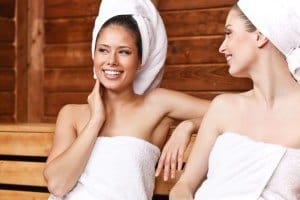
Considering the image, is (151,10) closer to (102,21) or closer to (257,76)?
(102,21)

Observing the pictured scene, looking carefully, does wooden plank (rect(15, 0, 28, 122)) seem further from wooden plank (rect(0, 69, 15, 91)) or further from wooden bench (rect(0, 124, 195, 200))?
wooden bench (rect(0, 124, 195, 200))

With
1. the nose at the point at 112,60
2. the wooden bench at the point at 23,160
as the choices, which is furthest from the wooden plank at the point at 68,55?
the nose at the point at 112,60

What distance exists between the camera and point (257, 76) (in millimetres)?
1707

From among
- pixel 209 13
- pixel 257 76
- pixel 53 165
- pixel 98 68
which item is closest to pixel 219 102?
pixel 257 76

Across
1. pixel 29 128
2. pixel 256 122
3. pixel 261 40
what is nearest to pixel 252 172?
pixel 256 122

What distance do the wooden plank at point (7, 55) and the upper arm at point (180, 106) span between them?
150 centimetres

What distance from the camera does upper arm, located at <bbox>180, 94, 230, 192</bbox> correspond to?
1745mm

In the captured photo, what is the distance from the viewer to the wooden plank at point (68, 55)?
126 inches

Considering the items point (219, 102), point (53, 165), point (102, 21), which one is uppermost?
point (102, 21)

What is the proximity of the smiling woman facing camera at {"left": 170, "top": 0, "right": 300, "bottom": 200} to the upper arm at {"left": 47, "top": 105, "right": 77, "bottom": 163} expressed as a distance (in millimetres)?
518

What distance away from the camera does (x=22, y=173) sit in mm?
2426

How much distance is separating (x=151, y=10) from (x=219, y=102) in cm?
54

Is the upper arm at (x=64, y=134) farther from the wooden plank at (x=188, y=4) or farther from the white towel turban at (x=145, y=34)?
the wooden plank at (x=188, y=4)

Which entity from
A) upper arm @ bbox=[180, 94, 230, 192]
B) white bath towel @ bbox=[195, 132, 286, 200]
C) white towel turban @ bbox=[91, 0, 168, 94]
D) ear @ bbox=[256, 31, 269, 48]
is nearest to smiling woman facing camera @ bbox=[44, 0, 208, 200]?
white towel turban @ bbox=[91, 0, 168, 94]
